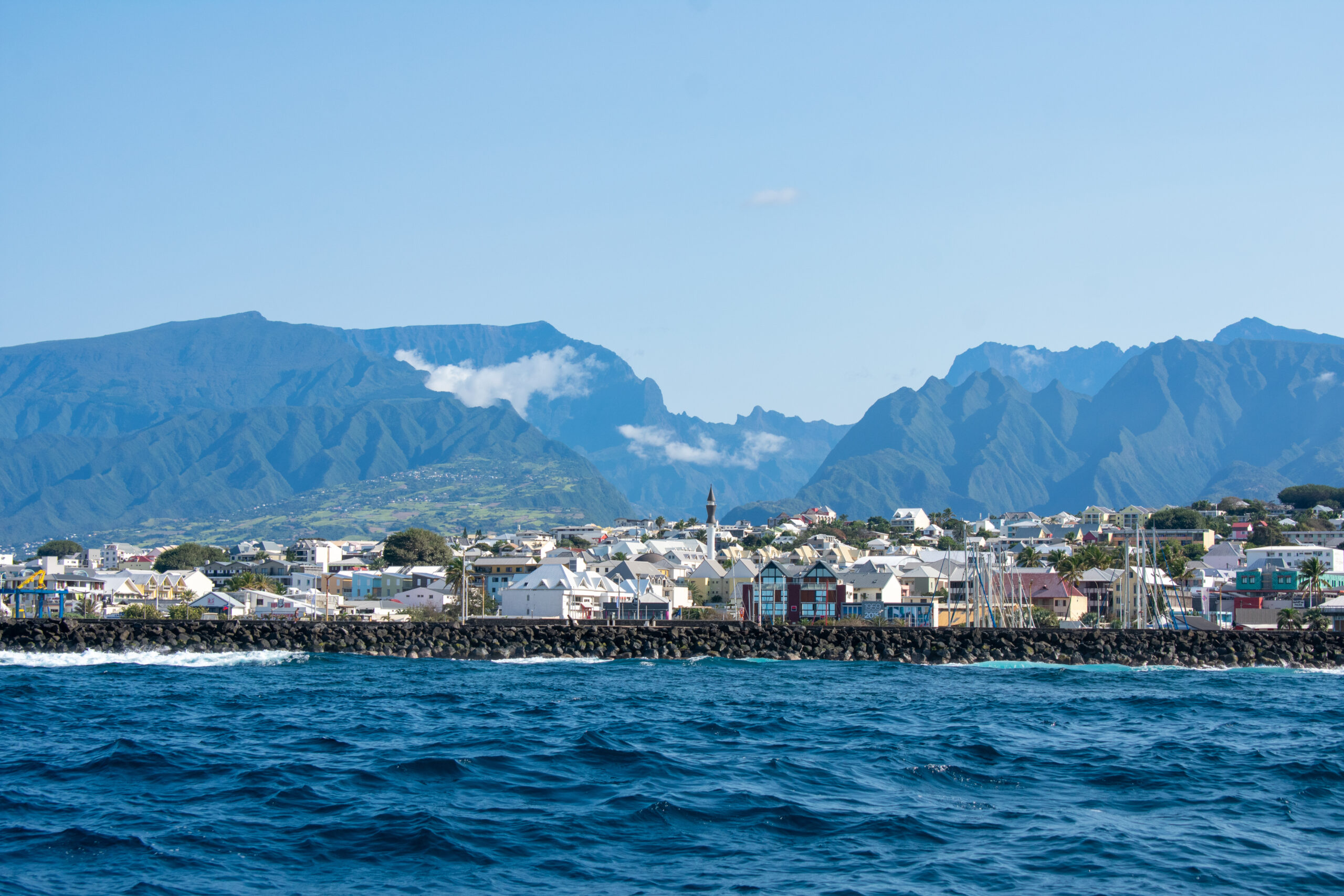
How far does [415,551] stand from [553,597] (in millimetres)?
64335

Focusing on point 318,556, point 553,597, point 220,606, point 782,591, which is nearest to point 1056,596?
point 782,591

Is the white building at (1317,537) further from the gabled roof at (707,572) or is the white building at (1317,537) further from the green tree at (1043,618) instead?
the gabled roof at (707,572)

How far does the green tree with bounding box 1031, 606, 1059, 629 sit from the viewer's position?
10256cm

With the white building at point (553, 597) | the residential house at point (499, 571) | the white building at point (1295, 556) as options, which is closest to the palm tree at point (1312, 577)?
the white building at point (1295, 556)

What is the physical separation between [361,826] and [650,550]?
16609 cm

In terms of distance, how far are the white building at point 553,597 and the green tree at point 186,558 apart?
273 ft

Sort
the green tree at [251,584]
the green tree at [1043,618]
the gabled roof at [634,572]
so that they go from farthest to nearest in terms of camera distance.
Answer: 1. the gabled roof at [634,572]
2. the green tree at [251,584]
3. the green tree at [1043,618]

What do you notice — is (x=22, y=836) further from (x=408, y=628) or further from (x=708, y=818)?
(x=408, y=628)

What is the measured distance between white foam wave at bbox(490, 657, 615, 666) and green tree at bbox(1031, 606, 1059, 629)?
47603mm

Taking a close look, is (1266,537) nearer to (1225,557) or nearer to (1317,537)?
(1317,537)

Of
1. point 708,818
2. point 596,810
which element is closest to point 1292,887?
point 708,818

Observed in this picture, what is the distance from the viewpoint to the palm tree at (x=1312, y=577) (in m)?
108

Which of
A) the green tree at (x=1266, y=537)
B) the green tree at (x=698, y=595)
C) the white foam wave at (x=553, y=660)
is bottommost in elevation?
the green tree at (x=698, y=595)

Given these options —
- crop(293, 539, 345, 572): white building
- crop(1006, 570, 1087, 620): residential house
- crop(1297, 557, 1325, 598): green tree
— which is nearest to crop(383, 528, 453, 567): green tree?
crop(293, 539, 345, 572): white building
